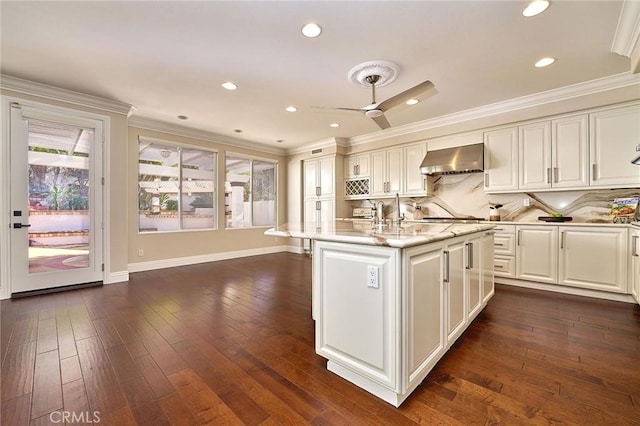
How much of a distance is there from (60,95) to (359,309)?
15.3 feet

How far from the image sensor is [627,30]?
93.0 inches

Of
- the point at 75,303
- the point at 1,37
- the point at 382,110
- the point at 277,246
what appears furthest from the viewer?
the point at 277,246

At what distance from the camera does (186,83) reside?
11.3ft

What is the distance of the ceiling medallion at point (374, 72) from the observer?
2.93m

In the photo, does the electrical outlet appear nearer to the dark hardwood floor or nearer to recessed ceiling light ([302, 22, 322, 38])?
the dark hardwood floor

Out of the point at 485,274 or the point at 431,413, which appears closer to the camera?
the point at 431,413

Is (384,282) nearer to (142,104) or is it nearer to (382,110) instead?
(382,110)

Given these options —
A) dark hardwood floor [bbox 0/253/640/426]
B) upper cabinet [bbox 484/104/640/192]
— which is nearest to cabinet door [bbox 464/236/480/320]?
dark hardwood floor [bbox 0/253/640/426]

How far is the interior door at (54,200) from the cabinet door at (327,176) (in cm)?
409

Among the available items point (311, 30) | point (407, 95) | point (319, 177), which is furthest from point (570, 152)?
point (319, 177)

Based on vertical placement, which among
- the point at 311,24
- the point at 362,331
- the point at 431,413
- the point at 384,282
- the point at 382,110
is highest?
the point at 311,24

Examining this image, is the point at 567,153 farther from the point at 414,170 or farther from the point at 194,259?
the point at 194,259

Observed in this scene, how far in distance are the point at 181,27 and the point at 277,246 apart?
529 cm

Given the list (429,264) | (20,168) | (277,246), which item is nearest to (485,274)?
(429,264)
